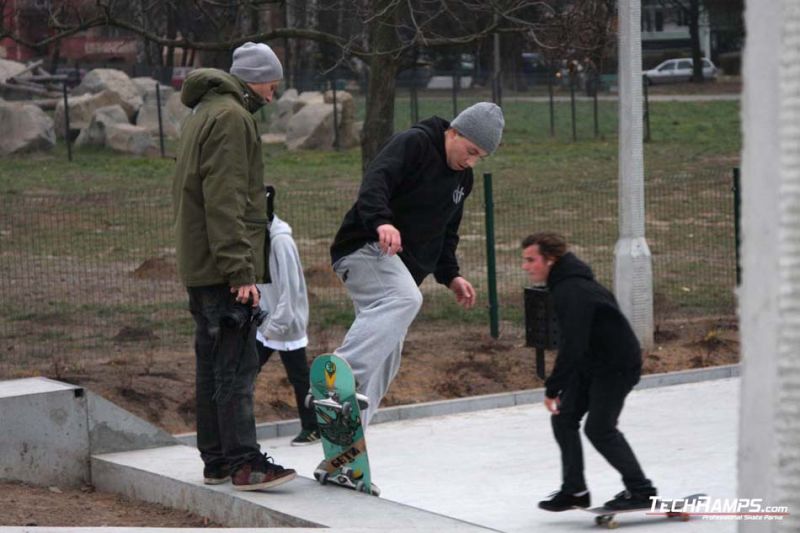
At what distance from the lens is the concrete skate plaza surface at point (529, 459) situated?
6285 millimetres

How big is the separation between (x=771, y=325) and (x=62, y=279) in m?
10.7

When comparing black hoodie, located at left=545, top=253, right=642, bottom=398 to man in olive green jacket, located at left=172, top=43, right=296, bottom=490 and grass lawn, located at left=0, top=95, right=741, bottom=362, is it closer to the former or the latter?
man in olive green jacket, located at left=172, top=43, right=296, bottom=490

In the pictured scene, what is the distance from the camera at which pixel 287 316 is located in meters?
8.01

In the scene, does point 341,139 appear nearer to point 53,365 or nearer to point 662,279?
point 662,279

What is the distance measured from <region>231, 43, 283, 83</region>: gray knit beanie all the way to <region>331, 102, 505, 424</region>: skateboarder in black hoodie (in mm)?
583

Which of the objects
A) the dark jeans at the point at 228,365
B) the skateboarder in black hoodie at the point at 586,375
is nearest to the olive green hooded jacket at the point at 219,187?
the dark jeans at the point at 228,365

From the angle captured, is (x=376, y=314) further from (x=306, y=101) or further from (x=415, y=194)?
(x=306, y=101)

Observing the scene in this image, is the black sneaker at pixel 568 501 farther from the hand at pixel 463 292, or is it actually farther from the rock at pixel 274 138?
the rock at pixel 274 138

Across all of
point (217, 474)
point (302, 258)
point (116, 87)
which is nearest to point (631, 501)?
point (217, 474)

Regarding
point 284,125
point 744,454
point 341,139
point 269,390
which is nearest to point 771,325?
point 744,454

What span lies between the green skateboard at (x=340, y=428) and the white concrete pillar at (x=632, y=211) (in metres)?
5.15

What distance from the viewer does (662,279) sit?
1373cm

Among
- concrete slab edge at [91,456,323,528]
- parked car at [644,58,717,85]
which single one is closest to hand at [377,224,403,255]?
concrete slab edge at [91,456,323,528]

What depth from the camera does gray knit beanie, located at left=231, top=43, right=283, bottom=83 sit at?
227 inches
